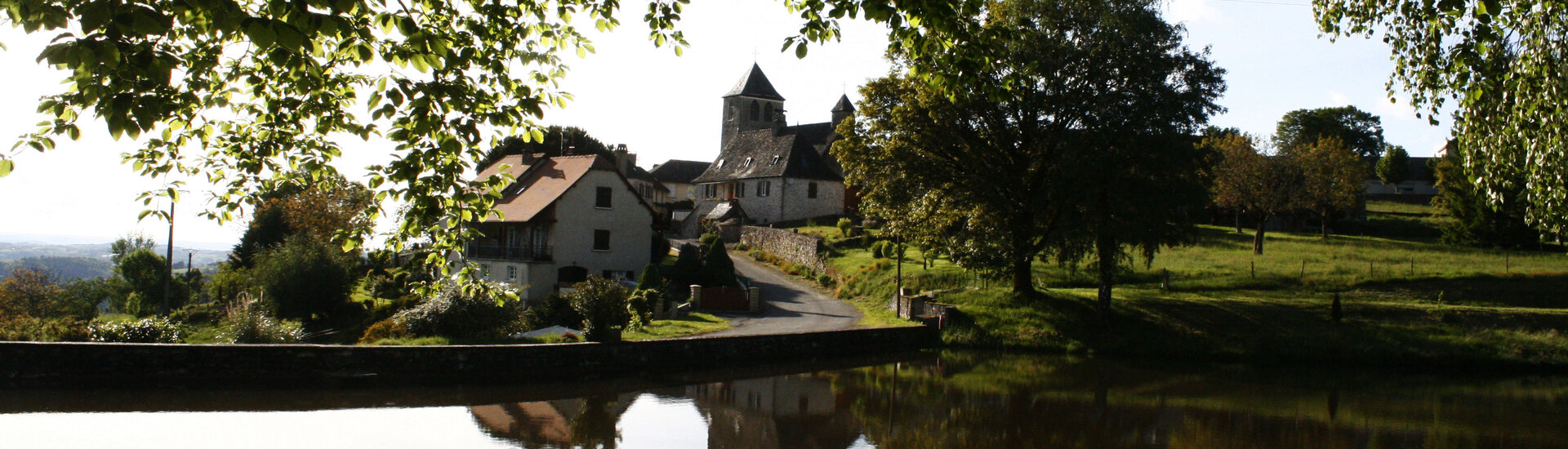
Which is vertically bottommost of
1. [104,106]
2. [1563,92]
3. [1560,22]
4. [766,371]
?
[766,371]

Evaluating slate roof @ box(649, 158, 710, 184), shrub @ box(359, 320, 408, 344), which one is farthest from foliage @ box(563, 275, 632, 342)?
slate roof @ box(649, 158, 710, 184)

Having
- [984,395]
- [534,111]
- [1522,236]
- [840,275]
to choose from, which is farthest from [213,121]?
[1522,236]

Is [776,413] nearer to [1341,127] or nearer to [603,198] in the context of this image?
[603,198]

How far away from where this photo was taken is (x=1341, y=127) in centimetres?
7769

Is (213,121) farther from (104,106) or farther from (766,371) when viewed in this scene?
(766,371)

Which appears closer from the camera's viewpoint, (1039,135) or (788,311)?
(1039,135)

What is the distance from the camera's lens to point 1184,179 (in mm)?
24891

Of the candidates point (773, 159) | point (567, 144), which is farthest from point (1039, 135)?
point (567, 144)

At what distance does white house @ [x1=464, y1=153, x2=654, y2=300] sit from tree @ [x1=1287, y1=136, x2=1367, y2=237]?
1179 inches

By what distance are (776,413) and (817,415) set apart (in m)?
0.69

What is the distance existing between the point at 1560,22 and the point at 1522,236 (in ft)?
138

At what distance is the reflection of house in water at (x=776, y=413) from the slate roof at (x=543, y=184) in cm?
1818

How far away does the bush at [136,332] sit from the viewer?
Result: 18859 mm

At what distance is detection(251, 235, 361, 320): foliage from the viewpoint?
31188 millimetres
